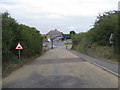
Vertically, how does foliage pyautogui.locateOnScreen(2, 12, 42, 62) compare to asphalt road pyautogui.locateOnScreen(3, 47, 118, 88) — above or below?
above

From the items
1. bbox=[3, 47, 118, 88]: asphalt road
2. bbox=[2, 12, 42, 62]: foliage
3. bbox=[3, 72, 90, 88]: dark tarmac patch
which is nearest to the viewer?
bbox=[3, 72, 90, 88]: dark tarmac patch

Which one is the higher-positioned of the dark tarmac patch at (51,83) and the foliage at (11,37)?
the foliage at (11,37)

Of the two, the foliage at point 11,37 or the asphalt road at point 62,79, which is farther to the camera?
the foliage at point 11,37

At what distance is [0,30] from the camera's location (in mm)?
11977

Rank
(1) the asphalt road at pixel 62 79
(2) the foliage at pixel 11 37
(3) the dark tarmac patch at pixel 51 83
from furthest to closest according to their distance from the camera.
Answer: (2) the foliage at pixel 11 37, (1) the asphalt road at pixel 62 79, (3) the dark tarmac patch at pixel 51 83

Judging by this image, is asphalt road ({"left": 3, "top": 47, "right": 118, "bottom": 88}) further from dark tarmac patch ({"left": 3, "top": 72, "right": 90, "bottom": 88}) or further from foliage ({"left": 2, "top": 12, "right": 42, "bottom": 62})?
foliage ({"left": 2, "top": 12, "right": 42, "bottom": 62})

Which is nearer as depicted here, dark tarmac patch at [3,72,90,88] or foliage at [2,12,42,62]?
dark tarmac patch at [3,72,90,88]

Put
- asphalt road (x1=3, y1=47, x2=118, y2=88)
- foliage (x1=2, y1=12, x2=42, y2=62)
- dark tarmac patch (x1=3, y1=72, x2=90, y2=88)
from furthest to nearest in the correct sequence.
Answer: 1. foliage (x1=2, y1=12, x2=42, y2=62)
2. asphalt road (x1=3, y1=47, x2=118, y2=88)
3. dark tarmac patch (x1=3, y1=72, x2=90, y2=88)

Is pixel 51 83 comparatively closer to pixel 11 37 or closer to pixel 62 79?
pixel 62 79

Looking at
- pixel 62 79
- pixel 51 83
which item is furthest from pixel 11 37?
pixel 51 83

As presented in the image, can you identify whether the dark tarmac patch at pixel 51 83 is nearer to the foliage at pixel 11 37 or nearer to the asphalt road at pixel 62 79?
the asphalt road at pixel 62 79

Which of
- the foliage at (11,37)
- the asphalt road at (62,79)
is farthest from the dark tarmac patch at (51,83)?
the foliage at (11,37)

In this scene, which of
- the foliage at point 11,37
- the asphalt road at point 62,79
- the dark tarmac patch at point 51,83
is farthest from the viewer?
the foliage at point 11,37

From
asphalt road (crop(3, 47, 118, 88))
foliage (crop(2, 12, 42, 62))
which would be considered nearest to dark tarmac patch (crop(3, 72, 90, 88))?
asphalt road (crop(3, 47, 118, 88))
